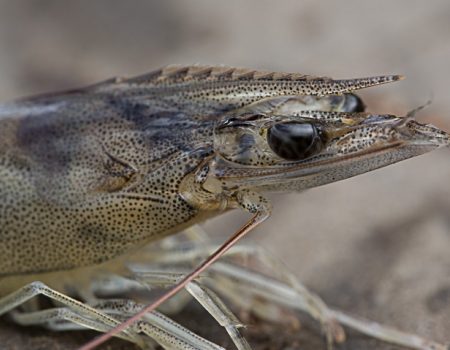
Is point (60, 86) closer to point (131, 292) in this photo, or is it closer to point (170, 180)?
point (131, 292)

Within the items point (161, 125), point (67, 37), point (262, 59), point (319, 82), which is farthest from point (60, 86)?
point (319, 82)

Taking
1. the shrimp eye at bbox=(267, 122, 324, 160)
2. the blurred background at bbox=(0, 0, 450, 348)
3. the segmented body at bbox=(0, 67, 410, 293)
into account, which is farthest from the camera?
the blurred background at bbox=(0, 0, 450, 348)

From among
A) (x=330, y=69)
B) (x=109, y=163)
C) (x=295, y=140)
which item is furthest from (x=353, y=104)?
(x=330, y=69)

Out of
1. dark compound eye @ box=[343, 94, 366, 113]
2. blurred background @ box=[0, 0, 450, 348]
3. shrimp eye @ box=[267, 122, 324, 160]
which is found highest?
blurred background @ box=[0, 0, 450, 348]

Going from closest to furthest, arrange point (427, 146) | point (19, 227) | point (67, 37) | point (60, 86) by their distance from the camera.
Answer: point (427, 146)
point (19, 227)
point (60, 86)
point (67, 37)

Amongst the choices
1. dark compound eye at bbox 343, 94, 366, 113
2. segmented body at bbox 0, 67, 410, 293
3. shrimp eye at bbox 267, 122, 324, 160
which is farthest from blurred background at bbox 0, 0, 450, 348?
segmented body at bbox 0, 67, 410, 293

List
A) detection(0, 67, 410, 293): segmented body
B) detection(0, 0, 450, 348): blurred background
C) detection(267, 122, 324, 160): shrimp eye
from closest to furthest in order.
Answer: detection(267, 122, 324, 160): shrimp eye
detection(0, 67, 410, 293): segmented body
detection(0, 0, 450, 348): blurred background

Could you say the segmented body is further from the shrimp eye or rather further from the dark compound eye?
the dark compound eye

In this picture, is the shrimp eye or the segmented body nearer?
the shrimp eye

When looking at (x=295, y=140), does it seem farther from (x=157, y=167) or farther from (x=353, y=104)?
(x=157, y=167)
